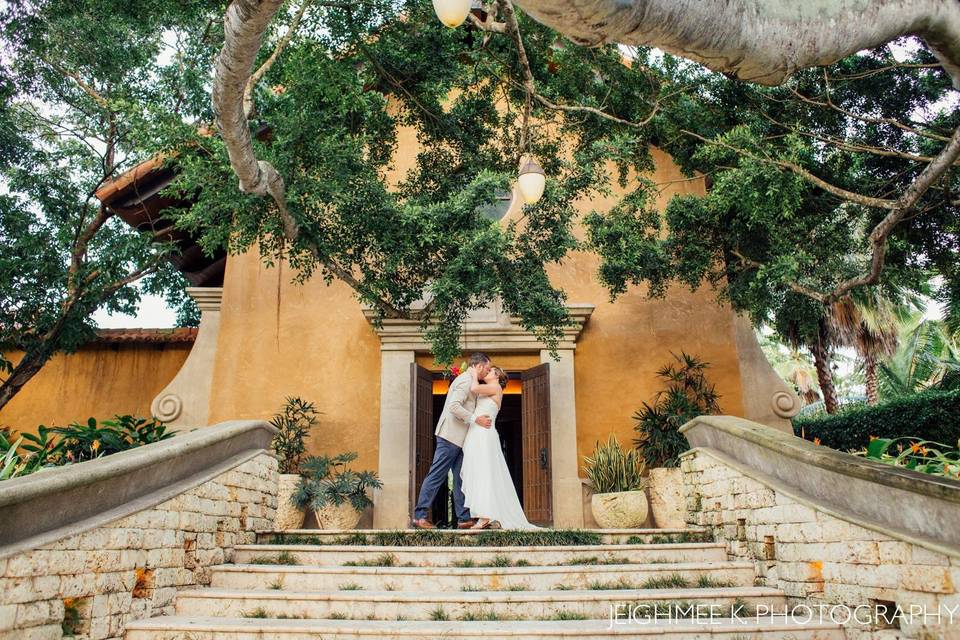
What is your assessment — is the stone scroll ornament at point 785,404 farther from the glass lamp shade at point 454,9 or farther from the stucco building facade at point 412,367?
the glass lamp shade at point 454,9

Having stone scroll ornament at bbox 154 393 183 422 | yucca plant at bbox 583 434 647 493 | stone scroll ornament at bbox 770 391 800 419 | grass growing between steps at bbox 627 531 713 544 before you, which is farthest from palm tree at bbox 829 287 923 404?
stone scroll ornament at bbox 154 393 183 422

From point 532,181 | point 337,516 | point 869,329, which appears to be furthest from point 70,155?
point 869,329

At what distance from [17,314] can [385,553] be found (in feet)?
22.5

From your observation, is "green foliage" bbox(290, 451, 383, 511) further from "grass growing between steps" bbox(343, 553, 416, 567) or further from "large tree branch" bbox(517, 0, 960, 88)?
"large tree branch" bbox(517, 0, 960, 88)

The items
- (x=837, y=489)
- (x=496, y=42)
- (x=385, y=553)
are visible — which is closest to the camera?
(x=837, y=489)

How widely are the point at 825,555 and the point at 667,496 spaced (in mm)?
3502

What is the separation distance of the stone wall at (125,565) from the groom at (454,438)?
1.67m

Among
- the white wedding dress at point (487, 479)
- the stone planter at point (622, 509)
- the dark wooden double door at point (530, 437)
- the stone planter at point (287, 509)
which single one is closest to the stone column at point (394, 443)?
the dark wooden double door at point (530, 437)

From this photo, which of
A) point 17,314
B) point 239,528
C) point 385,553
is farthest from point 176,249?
point 385,553

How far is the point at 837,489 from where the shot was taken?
13.8 ft

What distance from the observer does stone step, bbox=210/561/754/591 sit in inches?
181

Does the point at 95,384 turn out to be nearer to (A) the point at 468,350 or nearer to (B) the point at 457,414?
(A) the point at 468,350

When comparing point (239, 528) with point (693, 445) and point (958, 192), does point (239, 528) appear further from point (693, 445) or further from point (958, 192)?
point (958, 192)

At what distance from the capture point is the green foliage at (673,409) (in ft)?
27.0
